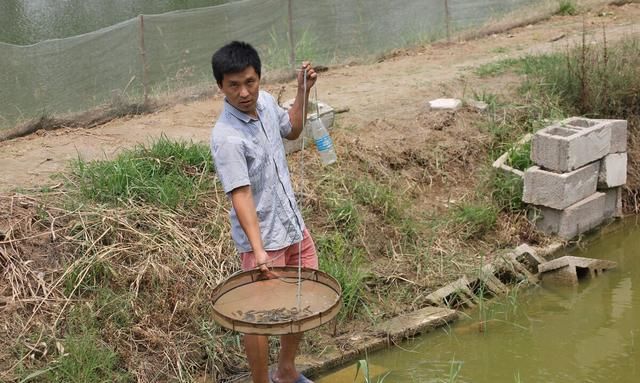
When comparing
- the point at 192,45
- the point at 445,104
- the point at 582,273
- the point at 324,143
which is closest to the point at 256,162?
the point at 324,143

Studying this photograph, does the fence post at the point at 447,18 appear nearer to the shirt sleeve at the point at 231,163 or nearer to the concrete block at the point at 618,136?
the concrete block at the point at 618,136

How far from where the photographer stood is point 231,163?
4.25 meters

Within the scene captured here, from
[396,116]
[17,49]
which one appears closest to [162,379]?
[396,116]

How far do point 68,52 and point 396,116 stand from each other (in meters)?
3.16

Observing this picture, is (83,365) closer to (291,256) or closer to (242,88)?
(291,256)

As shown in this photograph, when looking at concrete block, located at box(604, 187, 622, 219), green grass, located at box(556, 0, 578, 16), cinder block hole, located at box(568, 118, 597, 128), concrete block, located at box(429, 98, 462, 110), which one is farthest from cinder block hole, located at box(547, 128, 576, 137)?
green grass, located at box(556, 0, 578, 16)

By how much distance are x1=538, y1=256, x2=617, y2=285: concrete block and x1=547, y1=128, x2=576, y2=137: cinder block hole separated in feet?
3.63

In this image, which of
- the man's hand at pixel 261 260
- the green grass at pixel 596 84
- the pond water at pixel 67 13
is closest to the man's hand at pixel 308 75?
the man's hand at pixel 261 260

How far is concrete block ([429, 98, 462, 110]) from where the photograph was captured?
8.31 metres

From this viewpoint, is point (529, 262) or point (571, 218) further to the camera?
point (571, 218)

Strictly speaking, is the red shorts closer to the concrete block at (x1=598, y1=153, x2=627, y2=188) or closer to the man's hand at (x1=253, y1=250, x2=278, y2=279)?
the man's hand at (x1=253, y1=250, x2=278, y2=279)

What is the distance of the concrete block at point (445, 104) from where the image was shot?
831 centimetres

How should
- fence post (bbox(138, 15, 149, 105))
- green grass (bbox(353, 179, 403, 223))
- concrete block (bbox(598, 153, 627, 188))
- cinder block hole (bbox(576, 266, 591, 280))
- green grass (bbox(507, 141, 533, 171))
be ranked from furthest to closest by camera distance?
fence post (bbox(138, 15, 149, 105)) < green grass (bbox(507, 141, 533, 171)) < concrete block (bbox(598, 153, 627, 188)) < green grass (bbox(353, 179, 403, 223)) < cinder block hole (bbox(576, 266, 591, 280))

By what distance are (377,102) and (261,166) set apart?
448cm
